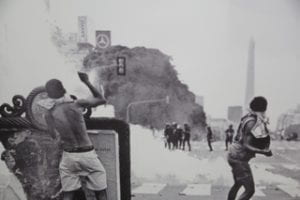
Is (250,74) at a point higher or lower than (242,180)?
higher

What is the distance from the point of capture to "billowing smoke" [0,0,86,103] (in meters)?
2.87

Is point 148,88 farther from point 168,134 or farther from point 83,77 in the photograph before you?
point 83,77

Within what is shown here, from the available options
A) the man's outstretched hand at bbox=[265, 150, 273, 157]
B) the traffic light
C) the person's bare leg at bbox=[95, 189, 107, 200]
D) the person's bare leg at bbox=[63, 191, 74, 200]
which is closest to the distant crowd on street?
the man's outstretched hand at bbox=[265, 150, 273, 157]

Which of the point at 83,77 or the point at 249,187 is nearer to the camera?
the point at 249,187

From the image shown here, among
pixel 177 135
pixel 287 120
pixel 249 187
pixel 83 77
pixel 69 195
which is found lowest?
pixel 69 195

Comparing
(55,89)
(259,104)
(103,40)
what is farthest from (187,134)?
(55,89)

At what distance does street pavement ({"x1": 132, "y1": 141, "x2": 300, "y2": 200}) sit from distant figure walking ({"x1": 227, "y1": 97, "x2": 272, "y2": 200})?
4cm

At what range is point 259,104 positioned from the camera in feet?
8.70

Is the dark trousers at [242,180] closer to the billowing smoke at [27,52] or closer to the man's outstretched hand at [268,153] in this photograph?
the man's outstretched hand at [268,153]

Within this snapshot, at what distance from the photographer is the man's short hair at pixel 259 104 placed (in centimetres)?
265

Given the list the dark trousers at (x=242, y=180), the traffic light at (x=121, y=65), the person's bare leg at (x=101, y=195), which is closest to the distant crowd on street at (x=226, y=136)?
the dark trousers at (x=242, y=180)

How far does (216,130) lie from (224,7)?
82 centimetres

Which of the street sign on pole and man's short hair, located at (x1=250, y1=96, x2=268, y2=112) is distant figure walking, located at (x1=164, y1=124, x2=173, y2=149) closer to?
man's short hair, located at (x1=250, y1=96, x2=268, y2=112)

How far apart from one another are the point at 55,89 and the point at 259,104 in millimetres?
1385
